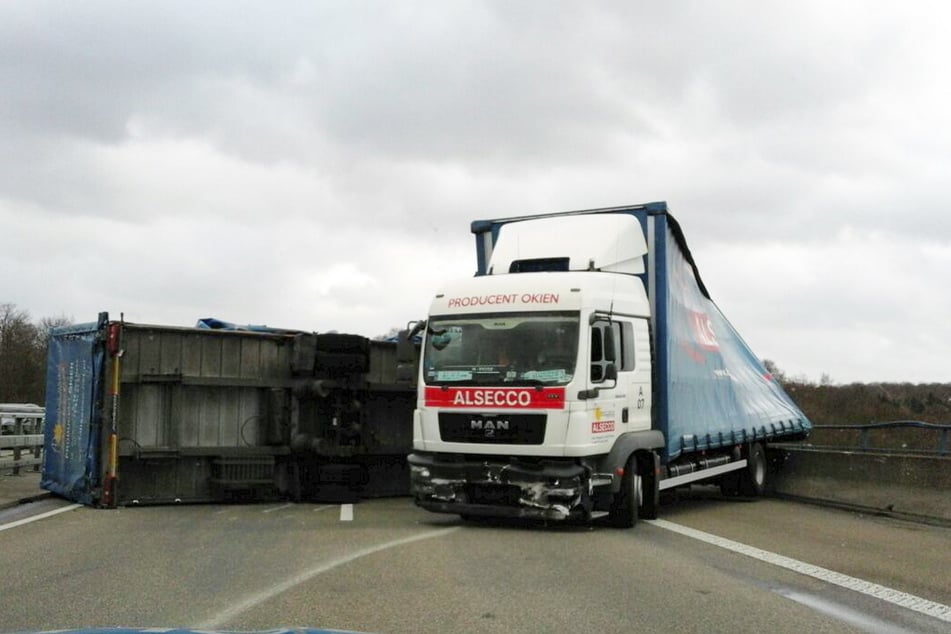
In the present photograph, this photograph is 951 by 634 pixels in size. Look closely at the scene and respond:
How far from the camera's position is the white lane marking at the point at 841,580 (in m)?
7.20

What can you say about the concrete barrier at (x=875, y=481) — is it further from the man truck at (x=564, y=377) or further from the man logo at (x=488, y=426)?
the man logo at (x=488, y=426)

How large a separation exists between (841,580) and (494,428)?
4398mm

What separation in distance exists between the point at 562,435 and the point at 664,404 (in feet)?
7.22

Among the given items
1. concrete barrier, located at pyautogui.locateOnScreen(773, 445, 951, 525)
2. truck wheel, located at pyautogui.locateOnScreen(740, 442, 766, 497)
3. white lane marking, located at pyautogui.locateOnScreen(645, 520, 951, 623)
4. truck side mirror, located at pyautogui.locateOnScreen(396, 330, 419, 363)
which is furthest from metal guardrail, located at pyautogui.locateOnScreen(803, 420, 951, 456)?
truck side mirror, located at pyautogui.locateOnScreen(396, 330, 419, 363)

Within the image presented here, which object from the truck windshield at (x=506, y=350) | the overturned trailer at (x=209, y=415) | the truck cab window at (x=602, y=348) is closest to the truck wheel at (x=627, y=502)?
the truck cab window at (x=602, y=348)

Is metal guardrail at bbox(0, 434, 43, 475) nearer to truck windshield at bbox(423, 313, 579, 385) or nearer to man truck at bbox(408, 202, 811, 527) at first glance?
man truck at bbox(408, 202, 811, 527)

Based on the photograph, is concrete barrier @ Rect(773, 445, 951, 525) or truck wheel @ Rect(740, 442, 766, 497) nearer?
concrete barrier @ Rect(773, 445, 951, 525)

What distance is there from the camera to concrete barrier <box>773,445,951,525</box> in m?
13.7

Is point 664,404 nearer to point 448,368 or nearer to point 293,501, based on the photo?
point 448,368

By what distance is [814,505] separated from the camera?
16.3m

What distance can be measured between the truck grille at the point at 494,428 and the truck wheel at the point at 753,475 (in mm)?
6826

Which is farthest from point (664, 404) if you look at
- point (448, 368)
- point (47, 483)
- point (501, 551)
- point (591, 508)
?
point (47, 483)

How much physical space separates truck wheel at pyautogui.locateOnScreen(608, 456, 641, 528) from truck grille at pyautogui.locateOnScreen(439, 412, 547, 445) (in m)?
1.37

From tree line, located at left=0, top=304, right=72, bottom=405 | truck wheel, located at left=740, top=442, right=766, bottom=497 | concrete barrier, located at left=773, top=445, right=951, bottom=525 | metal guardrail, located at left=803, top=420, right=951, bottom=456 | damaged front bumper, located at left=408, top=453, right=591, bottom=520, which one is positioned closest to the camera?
damaged front bumper, located at left=408, top=453, right=591, bottom=520
